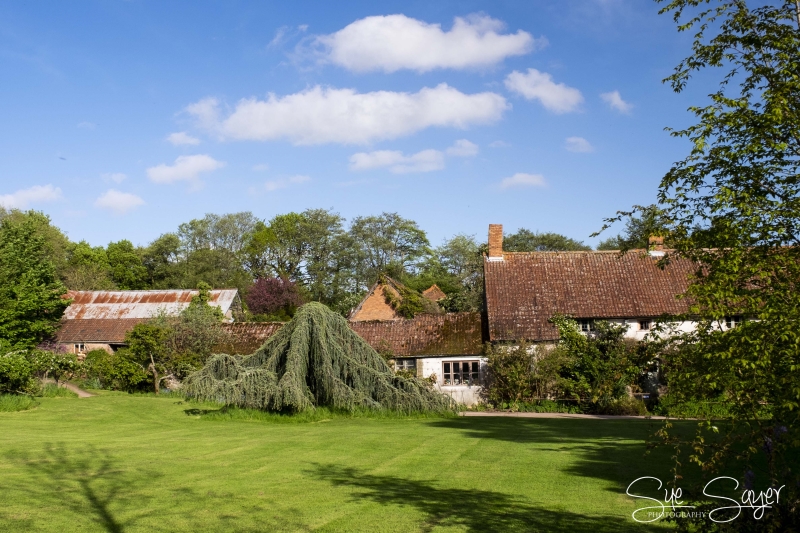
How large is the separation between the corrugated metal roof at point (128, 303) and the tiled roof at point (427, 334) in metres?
17.6

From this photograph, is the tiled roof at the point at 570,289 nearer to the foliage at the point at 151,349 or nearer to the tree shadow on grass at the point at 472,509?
the foliage at the point at 151,349

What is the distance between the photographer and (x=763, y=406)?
765 centimetres

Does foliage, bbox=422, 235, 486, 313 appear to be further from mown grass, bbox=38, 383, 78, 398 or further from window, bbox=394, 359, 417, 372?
mown grass, bbox=38, 383, 78, 398

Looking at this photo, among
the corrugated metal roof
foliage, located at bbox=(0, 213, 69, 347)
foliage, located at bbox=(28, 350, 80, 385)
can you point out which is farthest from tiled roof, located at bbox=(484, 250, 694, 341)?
foliage, located at bbox=(0, 213, 69, 347)

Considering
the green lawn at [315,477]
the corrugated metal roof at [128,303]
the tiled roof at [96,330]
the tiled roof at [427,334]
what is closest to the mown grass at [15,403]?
the green lawn at [315,477]

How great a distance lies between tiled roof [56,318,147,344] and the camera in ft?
146

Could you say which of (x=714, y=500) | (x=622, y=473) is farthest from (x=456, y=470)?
(x=714, y=500)

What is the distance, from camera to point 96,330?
45.3 meters

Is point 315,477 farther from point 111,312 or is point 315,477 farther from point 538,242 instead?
point 538,242

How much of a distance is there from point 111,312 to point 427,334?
2584 centimetres

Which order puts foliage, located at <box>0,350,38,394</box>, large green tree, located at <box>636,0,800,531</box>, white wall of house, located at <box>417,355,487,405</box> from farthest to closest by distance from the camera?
1. white wall of house, located at <box>417,355,487,405</box>
2. foliage, located at <box>0,350,38,394</box>
3. large green tree, located at <box>636,0,800,531</box>

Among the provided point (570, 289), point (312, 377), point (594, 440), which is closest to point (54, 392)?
point (312, 377)

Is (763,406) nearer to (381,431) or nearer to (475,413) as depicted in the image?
(381,431)

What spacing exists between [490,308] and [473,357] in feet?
8.67
